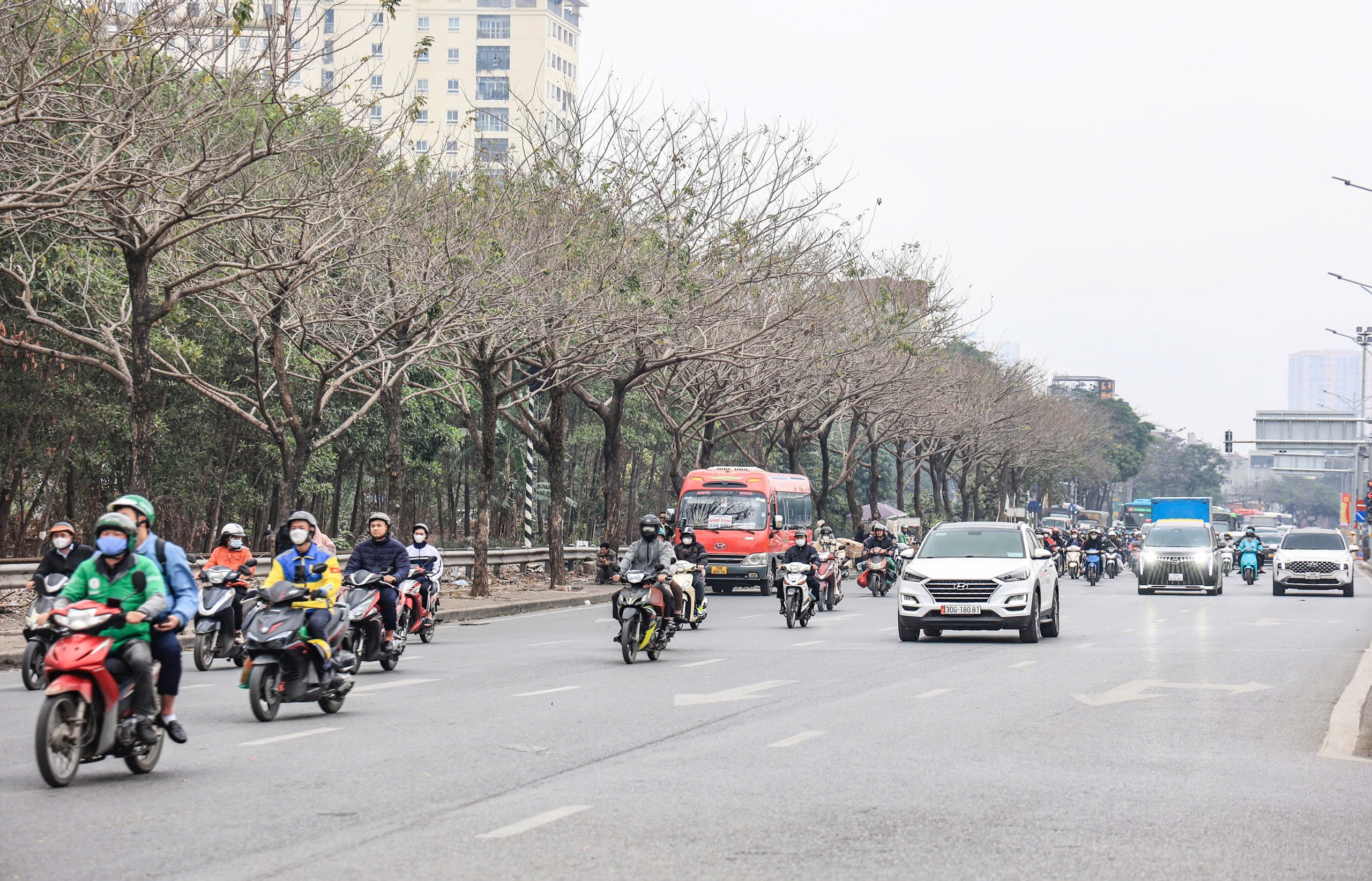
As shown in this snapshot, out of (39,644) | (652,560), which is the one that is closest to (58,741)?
(39,644)

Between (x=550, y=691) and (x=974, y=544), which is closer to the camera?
(x=550, y=691)

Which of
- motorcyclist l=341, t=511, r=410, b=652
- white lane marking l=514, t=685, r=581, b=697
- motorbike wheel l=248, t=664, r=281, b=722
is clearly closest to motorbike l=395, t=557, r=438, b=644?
motorcyclist l=341, t=511, r=410, b=652

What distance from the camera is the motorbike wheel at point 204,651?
658 inches

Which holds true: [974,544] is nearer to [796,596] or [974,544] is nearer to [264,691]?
[796,596]

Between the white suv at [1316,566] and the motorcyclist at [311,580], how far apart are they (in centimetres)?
2972

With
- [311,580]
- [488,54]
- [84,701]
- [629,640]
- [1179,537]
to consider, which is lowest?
[629,640]

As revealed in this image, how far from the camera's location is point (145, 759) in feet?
30.3

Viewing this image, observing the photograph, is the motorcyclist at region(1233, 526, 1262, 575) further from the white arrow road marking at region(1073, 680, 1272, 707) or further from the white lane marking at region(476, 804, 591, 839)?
the white lane marking at region(476, 804, 591, 839)

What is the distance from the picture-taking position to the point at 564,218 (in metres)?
30.0

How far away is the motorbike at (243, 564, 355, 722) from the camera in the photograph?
11.7 metres

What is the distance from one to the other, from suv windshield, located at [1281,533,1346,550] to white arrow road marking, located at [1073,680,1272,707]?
24.1 m

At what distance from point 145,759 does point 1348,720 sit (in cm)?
896

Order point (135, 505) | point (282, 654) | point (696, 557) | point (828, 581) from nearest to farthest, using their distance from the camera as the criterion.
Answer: point (135, 505)
point (282, 654)
point (696, 557)
point (828, 581)

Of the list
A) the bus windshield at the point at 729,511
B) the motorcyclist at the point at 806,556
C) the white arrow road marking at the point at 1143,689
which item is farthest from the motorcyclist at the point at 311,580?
the bus windshield at the point at 729,511
